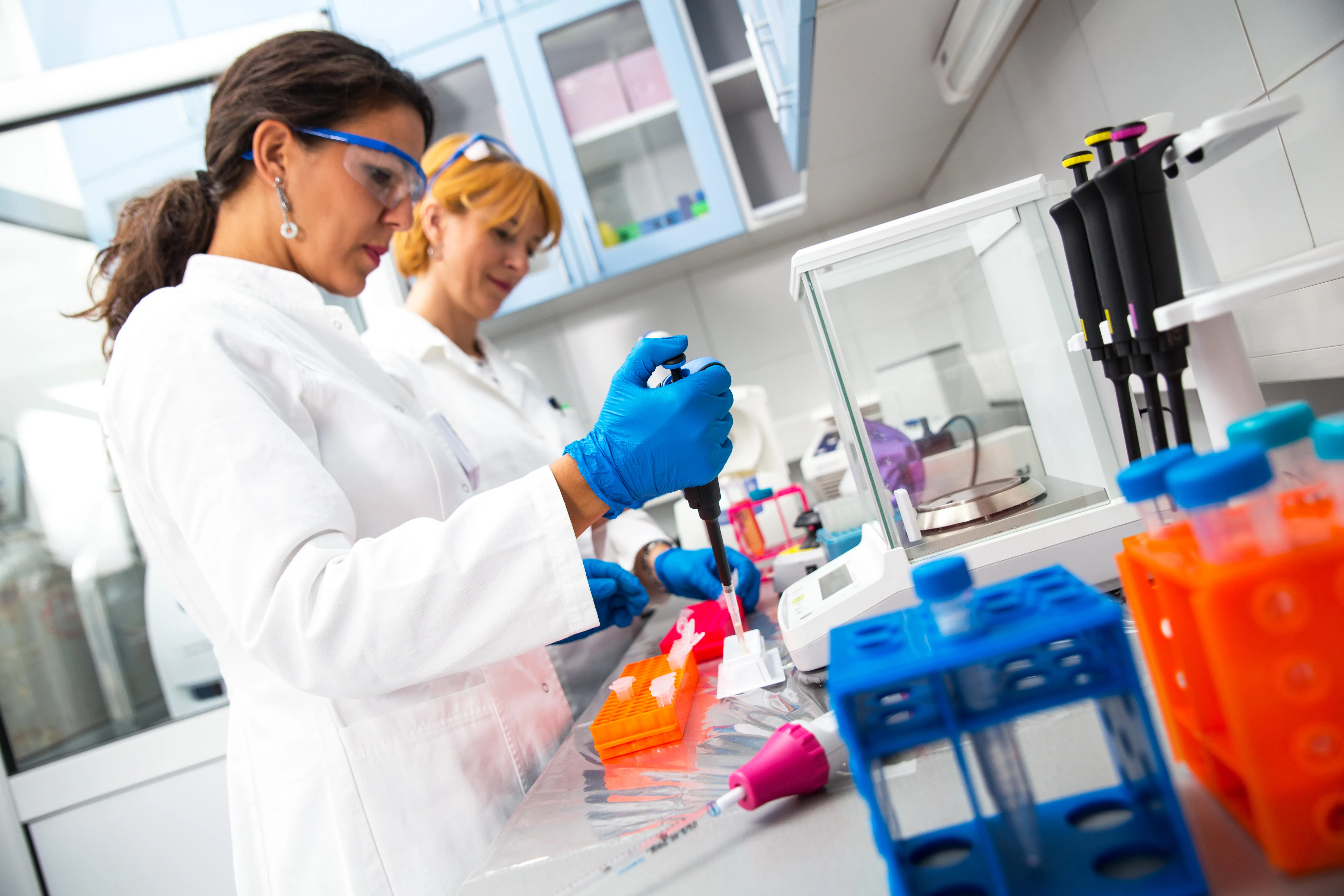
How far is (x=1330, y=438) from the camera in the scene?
13.0 inches

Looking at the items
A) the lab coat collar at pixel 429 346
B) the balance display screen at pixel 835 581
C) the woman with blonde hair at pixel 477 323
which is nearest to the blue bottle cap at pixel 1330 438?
the balance display screen at pixel 835 581

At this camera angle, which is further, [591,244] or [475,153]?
[591,244]

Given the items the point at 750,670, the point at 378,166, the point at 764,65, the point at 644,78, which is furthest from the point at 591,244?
the point at 750,670

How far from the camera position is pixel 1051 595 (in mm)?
372

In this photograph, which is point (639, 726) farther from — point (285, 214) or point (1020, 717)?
point (285, 214)

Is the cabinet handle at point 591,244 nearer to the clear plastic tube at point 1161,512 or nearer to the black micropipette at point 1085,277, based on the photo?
the black micropipette at point 1085,277

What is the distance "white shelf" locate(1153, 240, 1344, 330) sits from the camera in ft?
1.44

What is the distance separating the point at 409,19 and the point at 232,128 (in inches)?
56.8

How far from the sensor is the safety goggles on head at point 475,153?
68.2 inches

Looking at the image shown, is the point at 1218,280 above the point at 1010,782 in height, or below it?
above

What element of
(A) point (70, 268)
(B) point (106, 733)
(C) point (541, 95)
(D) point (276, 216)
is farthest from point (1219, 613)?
(A) point (70, 268)

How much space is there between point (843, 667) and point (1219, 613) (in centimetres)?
15

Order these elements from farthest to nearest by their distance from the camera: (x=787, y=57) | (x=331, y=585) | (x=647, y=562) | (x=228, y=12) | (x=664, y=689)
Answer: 1. (x=228, y=12)
2. (x=647, y=562)
3. (x=787, y=57)
4. (x=664, y=689)
5. (x=331, y=585)

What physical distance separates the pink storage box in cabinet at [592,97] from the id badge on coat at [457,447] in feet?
4.42
